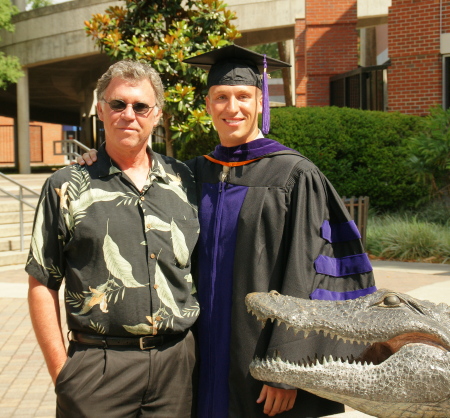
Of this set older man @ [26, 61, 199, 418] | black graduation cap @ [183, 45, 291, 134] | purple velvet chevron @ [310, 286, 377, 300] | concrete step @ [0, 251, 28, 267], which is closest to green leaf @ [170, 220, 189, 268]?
older man @ [26, 61, 199, 418]

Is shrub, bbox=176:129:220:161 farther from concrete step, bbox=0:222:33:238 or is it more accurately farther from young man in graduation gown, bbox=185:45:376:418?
young man in graduation gown, bbox=185:45:376:418

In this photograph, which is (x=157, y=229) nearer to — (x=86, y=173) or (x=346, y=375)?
(x=86, y=173)

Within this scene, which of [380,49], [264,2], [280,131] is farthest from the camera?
[380,49]

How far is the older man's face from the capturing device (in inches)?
105

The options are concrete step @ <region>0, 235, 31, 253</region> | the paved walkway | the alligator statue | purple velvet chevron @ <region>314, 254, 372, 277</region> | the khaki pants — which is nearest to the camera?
the alligator statue

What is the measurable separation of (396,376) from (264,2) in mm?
17803

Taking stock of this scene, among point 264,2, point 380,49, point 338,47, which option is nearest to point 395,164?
point 338,47

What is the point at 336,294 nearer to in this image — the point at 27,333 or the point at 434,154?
the point at 27,333

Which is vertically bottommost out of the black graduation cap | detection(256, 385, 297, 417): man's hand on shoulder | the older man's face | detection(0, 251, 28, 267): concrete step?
detection(0, 251, 28, 267): concrete step

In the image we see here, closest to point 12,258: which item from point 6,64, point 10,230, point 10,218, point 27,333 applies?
point 10,230

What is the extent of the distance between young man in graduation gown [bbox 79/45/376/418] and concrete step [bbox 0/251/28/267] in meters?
7.19

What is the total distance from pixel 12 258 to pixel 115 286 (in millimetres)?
7517

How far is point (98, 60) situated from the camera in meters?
22.9

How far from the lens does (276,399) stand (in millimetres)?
2609
